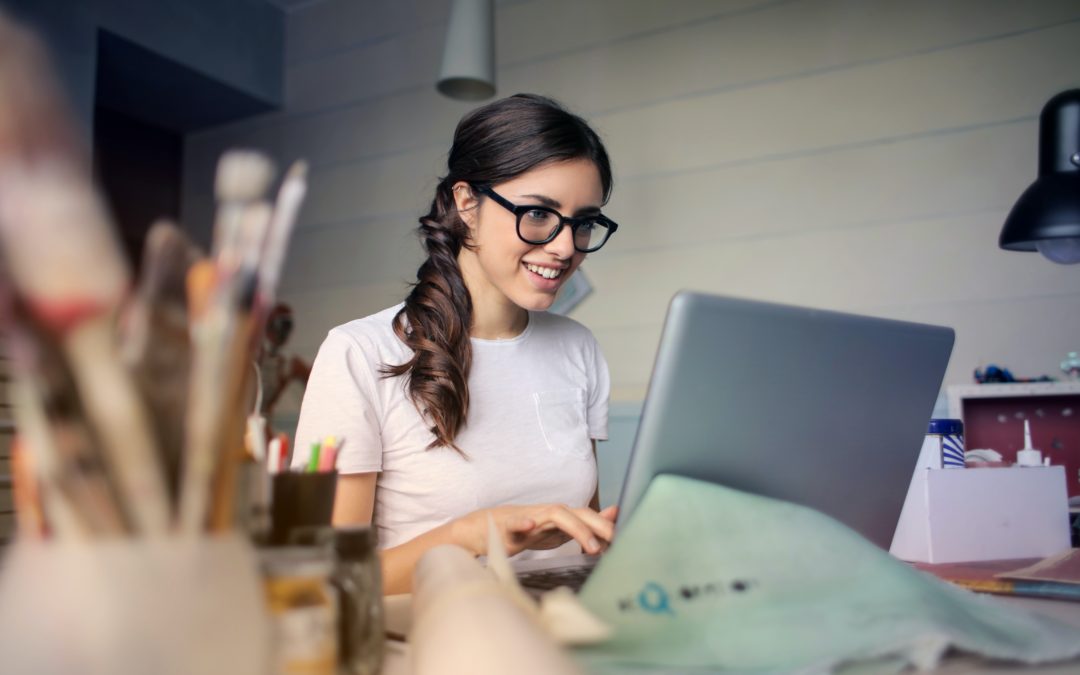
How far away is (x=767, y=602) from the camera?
0.59 metres

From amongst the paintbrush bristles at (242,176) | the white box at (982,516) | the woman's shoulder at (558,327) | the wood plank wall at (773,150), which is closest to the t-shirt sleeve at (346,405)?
the woman's shoulder at (558,327)

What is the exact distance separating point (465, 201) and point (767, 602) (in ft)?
3.46

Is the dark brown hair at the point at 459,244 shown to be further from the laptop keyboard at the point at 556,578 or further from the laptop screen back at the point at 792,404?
the laptop screen back at the point at 792,404

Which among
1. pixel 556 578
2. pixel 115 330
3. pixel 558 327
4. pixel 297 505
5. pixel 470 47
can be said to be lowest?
pixel 556 578

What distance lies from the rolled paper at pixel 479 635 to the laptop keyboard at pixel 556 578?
0.85 feet

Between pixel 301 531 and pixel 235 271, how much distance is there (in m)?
0.24

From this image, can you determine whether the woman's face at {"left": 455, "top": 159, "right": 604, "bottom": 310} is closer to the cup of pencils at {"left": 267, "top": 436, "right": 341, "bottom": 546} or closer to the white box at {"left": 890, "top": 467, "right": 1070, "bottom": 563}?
the white box at {"left": 890, "top": 467, "right": 1070, "bottom": 563}

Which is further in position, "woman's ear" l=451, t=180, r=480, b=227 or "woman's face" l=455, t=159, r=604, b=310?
"woman's ear" l=451, t=180, r=480, b=227

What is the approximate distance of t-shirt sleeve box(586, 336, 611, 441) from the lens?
1660mm

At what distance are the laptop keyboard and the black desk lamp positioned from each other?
1202 millimetres

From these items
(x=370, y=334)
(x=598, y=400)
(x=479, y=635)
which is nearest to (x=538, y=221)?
(x=370, y=334)

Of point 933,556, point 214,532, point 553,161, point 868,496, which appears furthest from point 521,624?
point 553,161

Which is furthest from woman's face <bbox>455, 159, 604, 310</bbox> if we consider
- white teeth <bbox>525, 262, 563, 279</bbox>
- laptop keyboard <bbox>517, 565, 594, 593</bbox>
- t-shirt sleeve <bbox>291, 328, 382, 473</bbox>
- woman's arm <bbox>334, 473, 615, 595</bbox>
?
laptop keyboard <bbox>517, 565, 594, 593</bbox>

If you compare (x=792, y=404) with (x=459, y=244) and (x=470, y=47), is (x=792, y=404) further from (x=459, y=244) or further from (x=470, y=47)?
(x=470, y=47)
